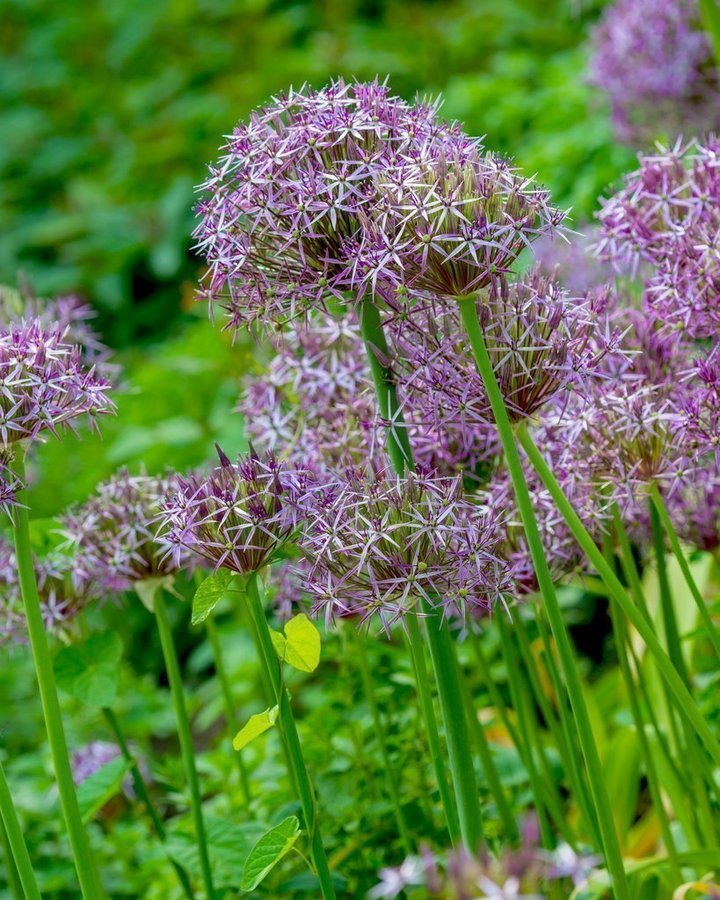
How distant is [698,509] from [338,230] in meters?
0.77

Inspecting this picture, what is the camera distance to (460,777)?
1305mm

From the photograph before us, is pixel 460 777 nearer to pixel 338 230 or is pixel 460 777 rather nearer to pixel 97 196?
pixel 338 230

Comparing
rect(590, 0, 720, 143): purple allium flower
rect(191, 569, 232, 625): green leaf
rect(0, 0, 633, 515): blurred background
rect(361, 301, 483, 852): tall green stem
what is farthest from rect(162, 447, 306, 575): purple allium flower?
rect(0, 0, 633, 515): blurred background

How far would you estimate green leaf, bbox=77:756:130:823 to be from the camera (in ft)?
5.44

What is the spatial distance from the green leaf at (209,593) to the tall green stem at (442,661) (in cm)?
23

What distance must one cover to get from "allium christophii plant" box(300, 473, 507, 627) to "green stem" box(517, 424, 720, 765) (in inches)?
3.4

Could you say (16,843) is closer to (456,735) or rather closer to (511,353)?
(456,735)

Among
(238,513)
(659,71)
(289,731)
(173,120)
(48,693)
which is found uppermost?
(173,120)

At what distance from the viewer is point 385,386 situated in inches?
51.4

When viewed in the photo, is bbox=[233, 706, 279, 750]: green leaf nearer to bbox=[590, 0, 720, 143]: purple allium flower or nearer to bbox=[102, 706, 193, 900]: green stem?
bbox=[102, 706, 193, 900]: green stem

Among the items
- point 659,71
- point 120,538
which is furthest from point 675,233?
point 659,71

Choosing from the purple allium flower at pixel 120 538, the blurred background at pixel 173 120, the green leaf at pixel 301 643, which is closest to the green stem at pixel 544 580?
the green leaf at pixel 301 643

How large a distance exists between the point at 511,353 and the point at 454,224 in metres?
0.15

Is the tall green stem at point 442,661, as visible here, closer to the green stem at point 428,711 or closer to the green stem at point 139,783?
the green stem at point 428,711
